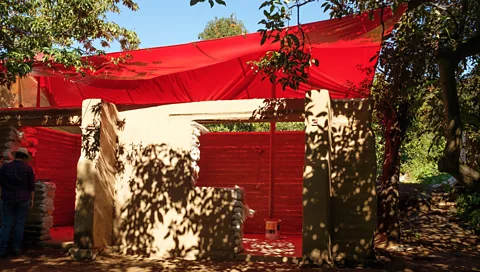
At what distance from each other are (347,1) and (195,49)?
2.50 meters

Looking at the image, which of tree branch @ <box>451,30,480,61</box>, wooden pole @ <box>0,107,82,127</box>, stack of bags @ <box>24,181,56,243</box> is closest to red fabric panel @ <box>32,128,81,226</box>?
stack of bags @ <box>24,181,56,243</box>

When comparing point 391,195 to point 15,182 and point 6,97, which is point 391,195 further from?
point 6,97

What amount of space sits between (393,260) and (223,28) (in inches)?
793

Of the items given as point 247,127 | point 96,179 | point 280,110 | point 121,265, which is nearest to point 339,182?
point 280,110

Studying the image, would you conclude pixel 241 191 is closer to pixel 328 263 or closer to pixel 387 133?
pixel 328 263

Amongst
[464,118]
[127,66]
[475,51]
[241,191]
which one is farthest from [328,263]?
[127,66]

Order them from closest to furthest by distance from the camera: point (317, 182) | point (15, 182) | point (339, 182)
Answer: point (317, 182) < point (339, 182) < point (15, 182)

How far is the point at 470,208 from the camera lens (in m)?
9.09

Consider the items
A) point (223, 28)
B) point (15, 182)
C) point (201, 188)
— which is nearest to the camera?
point (15, 182)

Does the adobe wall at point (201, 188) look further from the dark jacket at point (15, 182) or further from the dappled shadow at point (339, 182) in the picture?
the dark jacket at point (15, 182)

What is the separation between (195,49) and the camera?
272 inches

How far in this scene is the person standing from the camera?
6660 millimetres

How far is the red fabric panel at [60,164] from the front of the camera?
10.2 meters

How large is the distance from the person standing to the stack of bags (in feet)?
2.36
